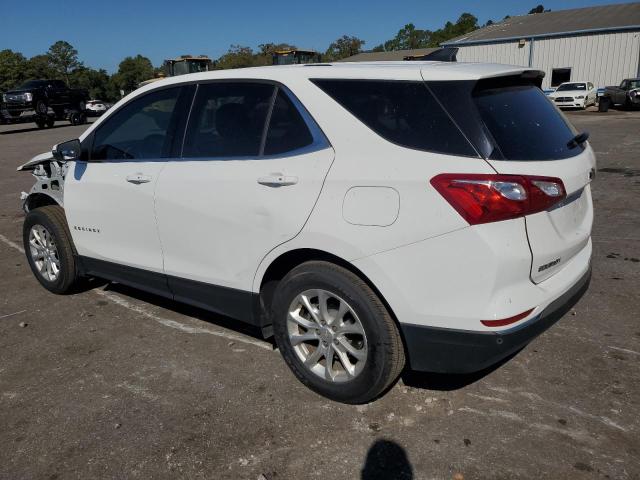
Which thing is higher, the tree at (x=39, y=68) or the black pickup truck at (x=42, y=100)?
the tree at (x=39, y=68)

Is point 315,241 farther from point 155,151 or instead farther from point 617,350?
point 617,350

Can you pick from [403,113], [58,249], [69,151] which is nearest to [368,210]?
[403,113]

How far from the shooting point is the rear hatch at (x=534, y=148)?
8.26 ft

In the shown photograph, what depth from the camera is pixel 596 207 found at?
7.25 meters

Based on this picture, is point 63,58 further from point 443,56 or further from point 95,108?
point 443,56

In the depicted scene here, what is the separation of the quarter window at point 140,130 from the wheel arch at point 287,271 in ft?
3.77

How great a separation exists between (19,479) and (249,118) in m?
2.22

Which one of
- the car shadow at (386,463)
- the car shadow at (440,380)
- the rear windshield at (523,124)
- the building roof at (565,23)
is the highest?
the building roof at (565,23)

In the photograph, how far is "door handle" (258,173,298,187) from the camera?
9.57 ft

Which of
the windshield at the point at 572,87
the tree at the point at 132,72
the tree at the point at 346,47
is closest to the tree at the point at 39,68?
the tree at the point at 132,72

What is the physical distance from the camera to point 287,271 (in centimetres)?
324

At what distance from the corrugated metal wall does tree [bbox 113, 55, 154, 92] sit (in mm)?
65282

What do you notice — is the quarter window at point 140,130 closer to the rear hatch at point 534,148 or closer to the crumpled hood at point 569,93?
the rear hatch at point 534,148

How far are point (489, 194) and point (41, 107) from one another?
30.1m
